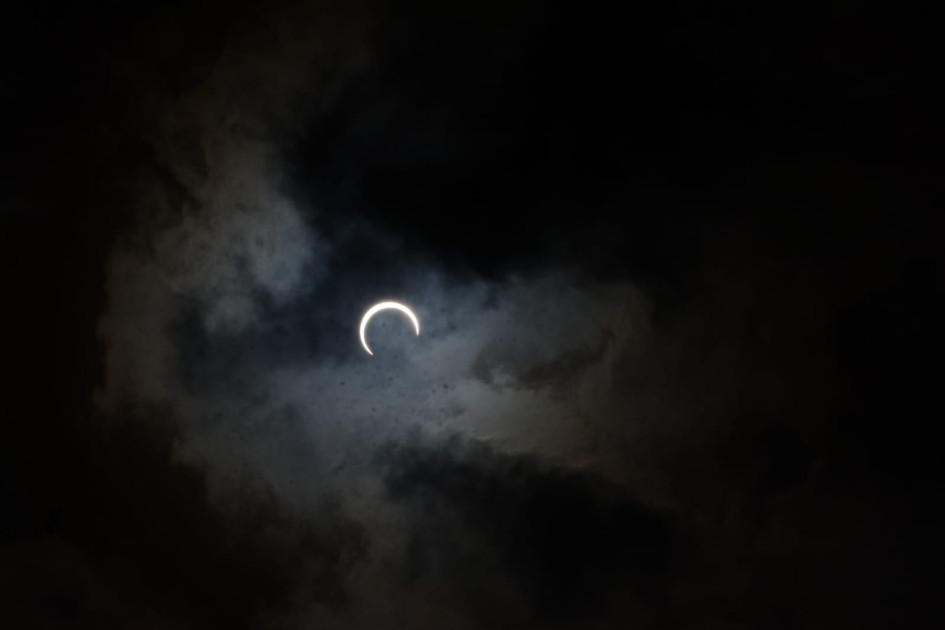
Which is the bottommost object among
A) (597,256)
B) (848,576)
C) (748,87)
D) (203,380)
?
(848,576)

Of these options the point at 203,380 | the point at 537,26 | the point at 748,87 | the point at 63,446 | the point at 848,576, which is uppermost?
the point at 537,26

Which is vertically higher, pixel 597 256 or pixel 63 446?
pixel 597 256

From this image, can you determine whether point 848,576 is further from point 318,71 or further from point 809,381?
point 318,71

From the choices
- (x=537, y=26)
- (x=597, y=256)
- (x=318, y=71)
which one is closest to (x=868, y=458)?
(x=597, y=256)

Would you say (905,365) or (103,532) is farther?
(103,532)

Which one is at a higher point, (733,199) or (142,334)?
(733,199)

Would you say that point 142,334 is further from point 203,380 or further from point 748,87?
point 748,87

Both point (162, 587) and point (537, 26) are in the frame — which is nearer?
point (537, 26)

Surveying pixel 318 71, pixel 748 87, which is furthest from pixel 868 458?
pixel 318 71
